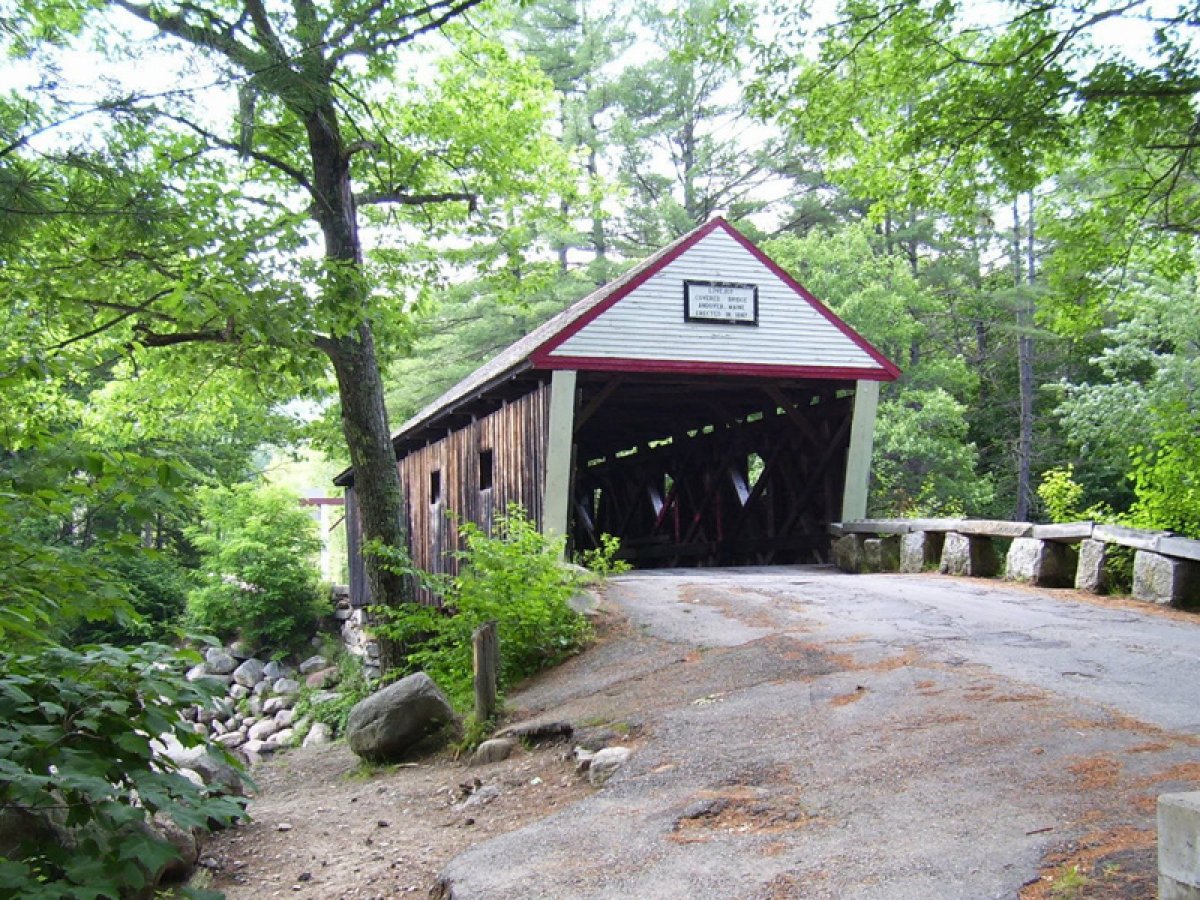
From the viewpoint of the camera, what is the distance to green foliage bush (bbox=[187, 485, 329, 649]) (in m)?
23.0

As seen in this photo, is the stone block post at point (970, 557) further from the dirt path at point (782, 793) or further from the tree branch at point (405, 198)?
the tree branch at point (405, 198)

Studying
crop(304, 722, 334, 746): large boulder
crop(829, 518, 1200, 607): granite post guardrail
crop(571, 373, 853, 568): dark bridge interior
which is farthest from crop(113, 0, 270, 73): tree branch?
crop(304, 722, 334, 746): large boulder

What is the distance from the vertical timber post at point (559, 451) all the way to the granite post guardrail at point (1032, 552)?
356 centimetres

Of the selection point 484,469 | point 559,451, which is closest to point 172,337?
point 559,451

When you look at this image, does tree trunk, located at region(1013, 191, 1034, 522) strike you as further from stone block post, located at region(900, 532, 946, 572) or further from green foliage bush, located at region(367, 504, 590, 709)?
Answer: green foliage bush, located at region(367, 504, 590, 709)

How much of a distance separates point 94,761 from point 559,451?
9.28 metres

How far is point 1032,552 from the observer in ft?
33.5

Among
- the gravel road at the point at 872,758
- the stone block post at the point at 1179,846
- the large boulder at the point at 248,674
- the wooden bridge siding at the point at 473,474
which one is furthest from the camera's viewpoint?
the large boulder at the point at 248,674

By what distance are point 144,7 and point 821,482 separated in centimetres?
944

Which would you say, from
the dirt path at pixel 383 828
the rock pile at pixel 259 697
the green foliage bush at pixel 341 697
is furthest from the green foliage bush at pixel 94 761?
the rock pile at pixel 259 697

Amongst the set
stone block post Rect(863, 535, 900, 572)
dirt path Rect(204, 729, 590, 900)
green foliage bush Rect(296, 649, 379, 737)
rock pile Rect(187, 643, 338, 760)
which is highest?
stone block post Rect(863, 535, 900, 572)

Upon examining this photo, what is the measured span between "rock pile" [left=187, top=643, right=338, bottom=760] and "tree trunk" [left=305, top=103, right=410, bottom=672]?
210 inches

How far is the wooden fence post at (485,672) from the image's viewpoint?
724cm

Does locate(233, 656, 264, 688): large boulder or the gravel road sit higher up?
the gravel road
